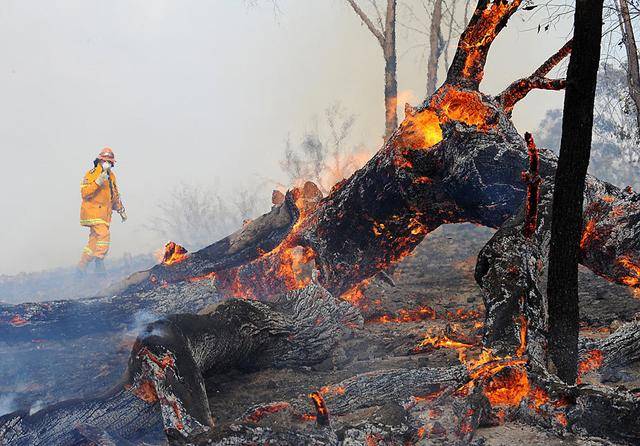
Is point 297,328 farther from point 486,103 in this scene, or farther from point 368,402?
point 486,103

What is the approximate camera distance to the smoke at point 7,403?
13.8ft

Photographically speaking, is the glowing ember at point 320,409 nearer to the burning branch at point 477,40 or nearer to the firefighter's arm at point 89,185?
the burning branch at point 477,40

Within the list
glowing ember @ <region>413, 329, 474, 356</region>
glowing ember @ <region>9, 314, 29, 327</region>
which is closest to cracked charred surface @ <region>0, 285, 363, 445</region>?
glowing ember @ <region>413, 329, 474, 356</region>

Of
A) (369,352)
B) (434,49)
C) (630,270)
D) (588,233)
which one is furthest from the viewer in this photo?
(434,49)

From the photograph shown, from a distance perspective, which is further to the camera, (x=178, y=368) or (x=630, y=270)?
(x=630, y=270)

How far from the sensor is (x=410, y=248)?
17.9ft

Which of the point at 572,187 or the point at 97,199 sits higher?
the point at 97,199

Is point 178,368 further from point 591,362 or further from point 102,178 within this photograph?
point 102,178

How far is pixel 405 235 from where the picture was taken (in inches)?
207

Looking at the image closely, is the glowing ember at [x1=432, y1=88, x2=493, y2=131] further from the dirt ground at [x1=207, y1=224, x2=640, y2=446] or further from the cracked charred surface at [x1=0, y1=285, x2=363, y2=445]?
the cracked charred surface at [x1=0, y1=285, x2=363, y2=445]

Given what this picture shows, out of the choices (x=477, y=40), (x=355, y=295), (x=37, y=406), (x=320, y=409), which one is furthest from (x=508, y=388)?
(x=37, y=406)

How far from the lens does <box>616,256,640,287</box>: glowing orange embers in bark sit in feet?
10.6

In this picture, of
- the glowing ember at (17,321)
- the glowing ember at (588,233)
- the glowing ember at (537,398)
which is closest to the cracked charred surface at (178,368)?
the glowing ember at (537,398)

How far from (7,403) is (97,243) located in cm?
748
